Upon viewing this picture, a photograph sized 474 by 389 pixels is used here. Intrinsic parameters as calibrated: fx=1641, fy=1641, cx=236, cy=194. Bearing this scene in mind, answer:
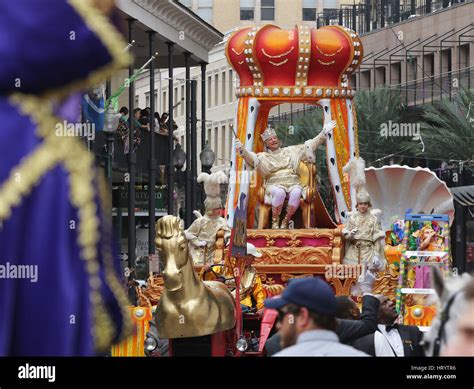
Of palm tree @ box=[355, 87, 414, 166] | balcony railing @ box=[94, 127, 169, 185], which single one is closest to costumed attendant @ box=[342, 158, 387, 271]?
balcony railing @ box=[94, 127, 169, 185]

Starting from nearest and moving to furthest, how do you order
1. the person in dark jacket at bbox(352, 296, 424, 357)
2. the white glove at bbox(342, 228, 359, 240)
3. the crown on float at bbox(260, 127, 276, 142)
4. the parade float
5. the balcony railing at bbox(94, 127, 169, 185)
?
the person in dark jacket at bbox(352, 296, 424, 357), the parade float, the white glove at bbox(342, 228, 359, 240), the crown on float at bbox(260, 127, 276, 142), the balcony railing at bbox(94, 127, 169, 185)

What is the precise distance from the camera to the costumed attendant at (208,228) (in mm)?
19234

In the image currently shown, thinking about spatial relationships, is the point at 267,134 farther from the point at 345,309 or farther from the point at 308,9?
the point at 308,9

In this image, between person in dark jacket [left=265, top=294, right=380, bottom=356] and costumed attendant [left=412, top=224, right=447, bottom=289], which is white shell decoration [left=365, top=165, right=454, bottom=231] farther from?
person in dark jacket [left=265, top=294, right=380, bottom=356]

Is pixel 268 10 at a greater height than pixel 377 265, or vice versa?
pixel 268 10

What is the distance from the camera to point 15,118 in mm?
3938

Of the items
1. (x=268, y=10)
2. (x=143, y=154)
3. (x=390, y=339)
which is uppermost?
(x=268, y=10)

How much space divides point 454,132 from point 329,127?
24506 mm

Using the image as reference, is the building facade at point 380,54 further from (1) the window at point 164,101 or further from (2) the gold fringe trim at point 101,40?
(2) the gold fringe trim at point 101,40

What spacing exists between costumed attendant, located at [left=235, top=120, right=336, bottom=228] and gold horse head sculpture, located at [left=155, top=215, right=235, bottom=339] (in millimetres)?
7272

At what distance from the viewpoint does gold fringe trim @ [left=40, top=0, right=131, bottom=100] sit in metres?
3.96

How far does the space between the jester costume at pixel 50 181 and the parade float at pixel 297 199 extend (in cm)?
1017

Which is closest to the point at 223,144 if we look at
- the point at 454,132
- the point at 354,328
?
the point at 454,132

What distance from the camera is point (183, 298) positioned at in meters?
12.6
